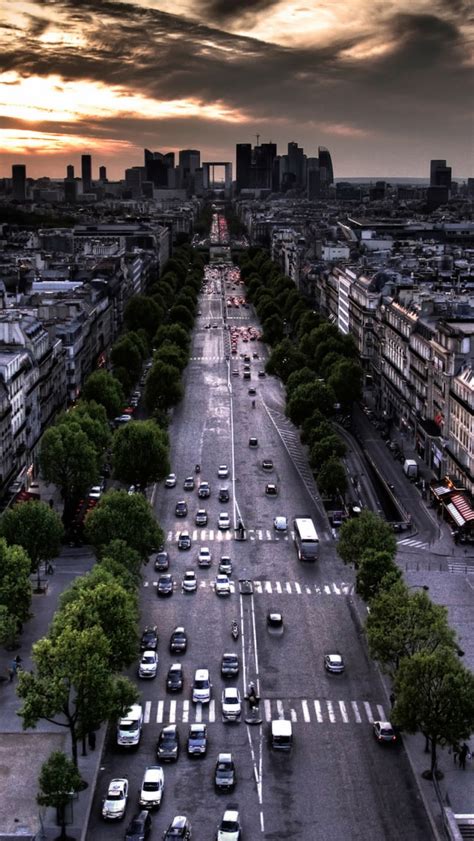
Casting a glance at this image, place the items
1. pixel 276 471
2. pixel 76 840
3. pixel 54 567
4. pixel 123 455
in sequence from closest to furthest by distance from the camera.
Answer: pixel 76 840 < pixel 54 567 < pixel 123 455 < pixel 276 471

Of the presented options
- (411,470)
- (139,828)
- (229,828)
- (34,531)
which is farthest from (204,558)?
(139,828)

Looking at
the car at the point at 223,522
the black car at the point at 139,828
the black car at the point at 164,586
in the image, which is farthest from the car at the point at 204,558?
the black car at the point at 139,828

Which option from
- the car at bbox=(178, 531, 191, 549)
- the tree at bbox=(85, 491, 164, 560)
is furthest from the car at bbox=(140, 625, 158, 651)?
the car at bbox=(178, 531, 191, 549)

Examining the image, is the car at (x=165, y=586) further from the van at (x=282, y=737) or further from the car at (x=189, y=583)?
the van at (x=282, y=737)

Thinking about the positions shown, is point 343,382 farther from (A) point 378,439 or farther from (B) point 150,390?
(B) point 150,390

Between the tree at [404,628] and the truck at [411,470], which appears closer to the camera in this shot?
the tree at [404,628]

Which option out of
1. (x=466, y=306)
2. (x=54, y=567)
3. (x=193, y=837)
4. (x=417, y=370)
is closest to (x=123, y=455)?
(x=54, y=567)
